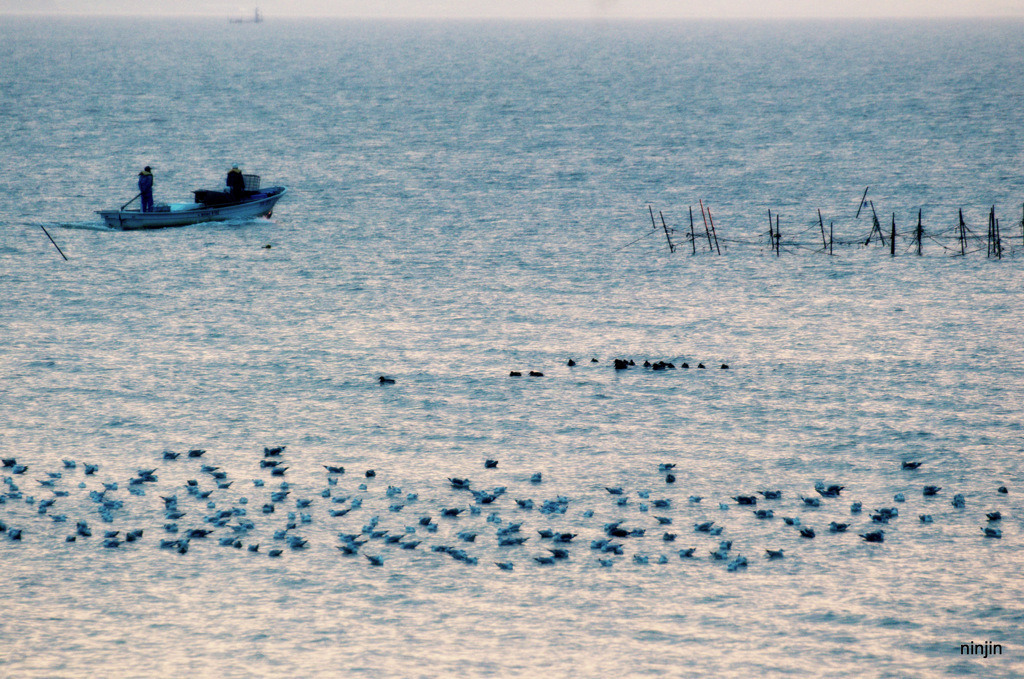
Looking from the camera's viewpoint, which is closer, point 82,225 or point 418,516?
point 418,516

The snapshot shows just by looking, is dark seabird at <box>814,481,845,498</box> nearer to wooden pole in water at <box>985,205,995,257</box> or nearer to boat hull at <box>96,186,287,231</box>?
wooden pole in water at <box>985,205,995,257</box>

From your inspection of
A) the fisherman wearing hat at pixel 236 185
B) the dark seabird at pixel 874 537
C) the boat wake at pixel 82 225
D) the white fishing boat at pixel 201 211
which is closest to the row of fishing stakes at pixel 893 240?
the white fishing boat at pixel 201 211

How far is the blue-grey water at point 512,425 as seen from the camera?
14.7 meters

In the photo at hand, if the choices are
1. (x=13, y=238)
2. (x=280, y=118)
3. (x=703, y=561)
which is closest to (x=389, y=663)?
(x=703, y=561)

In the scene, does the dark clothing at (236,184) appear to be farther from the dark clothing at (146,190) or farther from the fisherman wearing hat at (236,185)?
the dark clothing at (146,190)

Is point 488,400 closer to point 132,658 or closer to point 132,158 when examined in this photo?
point 132,658

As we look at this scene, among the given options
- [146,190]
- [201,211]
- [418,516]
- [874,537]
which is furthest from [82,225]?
[874,537]

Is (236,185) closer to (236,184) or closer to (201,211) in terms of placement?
(236,184)

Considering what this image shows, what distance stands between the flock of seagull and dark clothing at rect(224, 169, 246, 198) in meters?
27.2

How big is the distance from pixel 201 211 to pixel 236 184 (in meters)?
2.08

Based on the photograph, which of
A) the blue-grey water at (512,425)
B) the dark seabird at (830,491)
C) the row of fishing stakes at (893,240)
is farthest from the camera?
the row of fishing stakes at (893,240)

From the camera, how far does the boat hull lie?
4381cm

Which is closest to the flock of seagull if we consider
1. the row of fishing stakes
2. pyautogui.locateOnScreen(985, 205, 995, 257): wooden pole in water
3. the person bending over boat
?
the row of fishing stakes

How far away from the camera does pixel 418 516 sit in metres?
18.2
